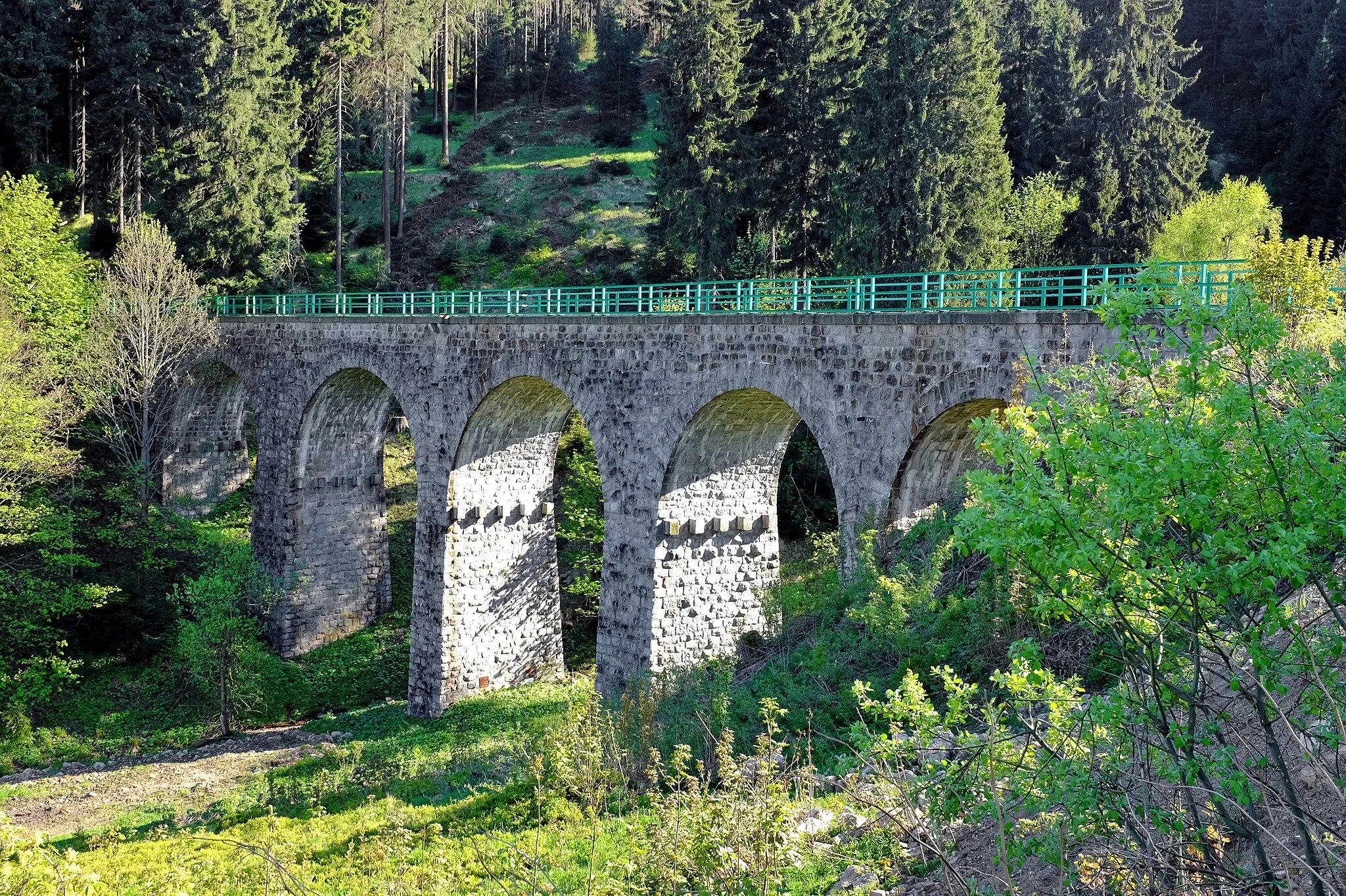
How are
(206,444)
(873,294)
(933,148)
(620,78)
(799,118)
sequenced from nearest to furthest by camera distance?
(873,294) → (933,148) → (799,118) → (206,444) → (620,78)

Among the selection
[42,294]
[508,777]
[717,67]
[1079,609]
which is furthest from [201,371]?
[1079,609]

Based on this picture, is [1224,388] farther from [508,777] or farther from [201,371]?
[201,371]

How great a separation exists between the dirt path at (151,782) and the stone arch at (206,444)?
1245 centimetres

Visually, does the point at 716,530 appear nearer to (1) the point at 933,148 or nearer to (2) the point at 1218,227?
(1) the point at 933,148

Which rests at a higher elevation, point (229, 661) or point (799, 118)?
point (799, 118)

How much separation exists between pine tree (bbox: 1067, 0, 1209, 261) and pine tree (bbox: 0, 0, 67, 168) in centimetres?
3781

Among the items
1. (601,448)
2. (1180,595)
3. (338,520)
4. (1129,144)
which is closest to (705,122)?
(1129,144)

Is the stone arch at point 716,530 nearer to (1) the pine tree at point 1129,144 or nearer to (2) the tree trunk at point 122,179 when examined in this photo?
(1) the pine tree at point 1129,144

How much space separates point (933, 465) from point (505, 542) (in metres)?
11.5

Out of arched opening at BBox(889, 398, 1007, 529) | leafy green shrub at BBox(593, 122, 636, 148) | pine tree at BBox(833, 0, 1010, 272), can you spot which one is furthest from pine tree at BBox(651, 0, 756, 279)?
leafy green shrub at BBox(593, 122, 636, 148)

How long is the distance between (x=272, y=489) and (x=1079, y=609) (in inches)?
1018

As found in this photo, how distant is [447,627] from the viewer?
22562 mm

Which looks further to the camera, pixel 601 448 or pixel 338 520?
pixel 338 520

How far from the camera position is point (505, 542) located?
2334 centimetres
